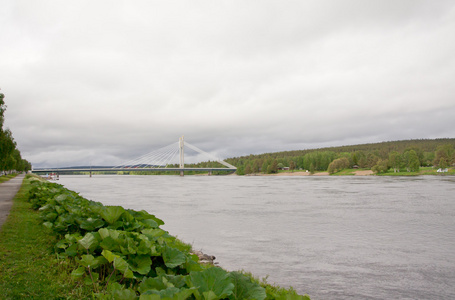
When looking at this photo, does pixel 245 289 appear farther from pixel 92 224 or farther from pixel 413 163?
pixel 413 163

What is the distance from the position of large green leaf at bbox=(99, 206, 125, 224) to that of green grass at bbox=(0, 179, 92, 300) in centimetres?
77

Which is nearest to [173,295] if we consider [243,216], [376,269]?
[376,269]

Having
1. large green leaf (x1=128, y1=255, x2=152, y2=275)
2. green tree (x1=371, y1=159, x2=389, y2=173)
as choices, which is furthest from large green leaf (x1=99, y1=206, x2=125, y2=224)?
green tree (x1=371, y1=159, x2=389, y2=173)

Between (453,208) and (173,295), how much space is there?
21.1m

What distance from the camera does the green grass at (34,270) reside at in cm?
370

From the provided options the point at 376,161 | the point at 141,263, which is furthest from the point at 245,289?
the point at 376,161

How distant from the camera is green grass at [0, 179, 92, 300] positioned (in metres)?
3.70

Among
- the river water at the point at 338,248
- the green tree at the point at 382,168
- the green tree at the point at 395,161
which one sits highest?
the green tree at the point at 395,161

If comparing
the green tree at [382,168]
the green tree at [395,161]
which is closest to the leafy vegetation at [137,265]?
the green tree at [382,168]

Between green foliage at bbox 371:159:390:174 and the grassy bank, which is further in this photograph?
green foliage at bbox 371:159:390:174

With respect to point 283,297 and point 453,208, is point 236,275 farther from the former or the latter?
point 453,208

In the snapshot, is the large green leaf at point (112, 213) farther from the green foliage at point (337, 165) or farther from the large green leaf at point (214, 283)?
the green foliage at point (337, 165)

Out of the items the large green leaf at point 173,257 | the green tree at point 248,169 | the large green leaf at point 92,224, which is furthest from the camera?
the green tree at point 248,169

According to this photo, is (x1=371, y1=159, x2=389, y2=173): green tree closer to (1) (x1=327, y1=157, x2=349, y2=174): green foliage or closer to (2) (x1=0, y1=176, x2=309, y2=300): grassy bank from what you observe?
(1) (x1=327, y1=157, x2=349, y2=174): green foliage
